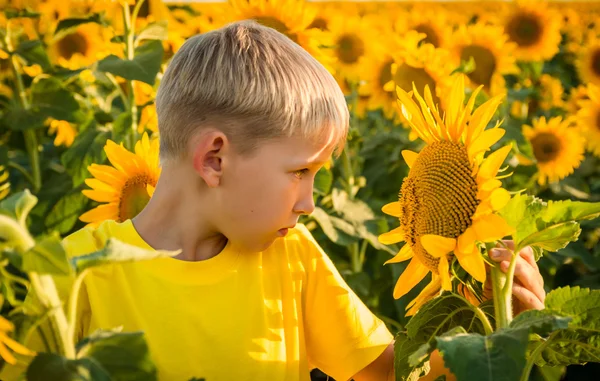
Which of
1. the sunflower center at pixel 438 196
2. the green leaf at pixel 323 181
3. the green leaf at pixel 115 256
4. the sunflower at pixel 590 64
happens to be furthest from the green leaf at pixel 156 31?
the sunflower at pixel 590 64

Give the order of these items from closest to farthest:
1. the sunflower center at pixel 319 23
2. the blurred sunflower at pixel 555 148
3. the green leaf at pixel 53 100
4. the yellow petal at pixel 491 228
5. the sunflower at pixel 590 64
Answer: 1. the yellow petal at pixel 491 228
2. the green leaf at pixel 53 100
3. the blurred sunflower at pixel 555 148
4. the sunflower center at pixel 319 23
5. the sunflower at pixel 590 64

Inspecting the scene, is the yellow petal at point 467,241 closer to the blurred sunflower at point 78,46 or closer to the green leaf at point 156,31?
the green leaf at point 156,31

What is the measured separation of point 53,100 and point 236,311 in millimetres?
1506

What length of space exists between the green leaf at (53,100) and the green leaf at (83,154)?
6.1 inches

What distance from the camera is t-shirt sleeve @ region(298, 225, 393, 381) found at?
1480 millimetres

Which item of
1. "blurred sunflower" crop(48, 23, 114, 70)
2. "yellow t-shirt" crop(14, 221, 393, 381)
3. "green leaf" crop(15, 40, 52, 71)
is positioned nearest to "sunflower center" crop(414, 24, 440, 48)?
"blurred sunflower" crop(48, 23, 114, 70)

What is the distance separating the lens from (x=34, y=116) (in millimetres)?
2699

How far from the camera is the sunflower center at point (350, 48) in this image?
3971mm

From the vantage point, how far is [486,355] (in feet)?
3.29

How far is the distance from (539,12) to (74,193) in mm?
2778

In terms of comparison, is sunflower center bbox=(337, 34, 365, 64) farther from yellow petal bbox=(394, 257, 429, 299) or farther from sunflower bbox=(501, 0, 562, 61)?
yellow petal bbox=(394, 257, 429, 299)

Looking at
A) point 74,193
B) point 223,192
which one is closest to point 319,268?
point 223,192

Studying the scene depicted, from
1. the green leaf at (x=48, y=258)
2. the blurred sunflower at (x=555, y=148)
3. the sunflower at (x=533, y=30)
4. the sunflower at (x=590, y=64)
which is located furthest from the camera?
the sunflower at (x=590, y=64)

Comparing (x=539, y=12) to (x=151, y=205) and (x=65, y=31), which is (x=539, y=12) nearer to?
(x=65, y=31)
